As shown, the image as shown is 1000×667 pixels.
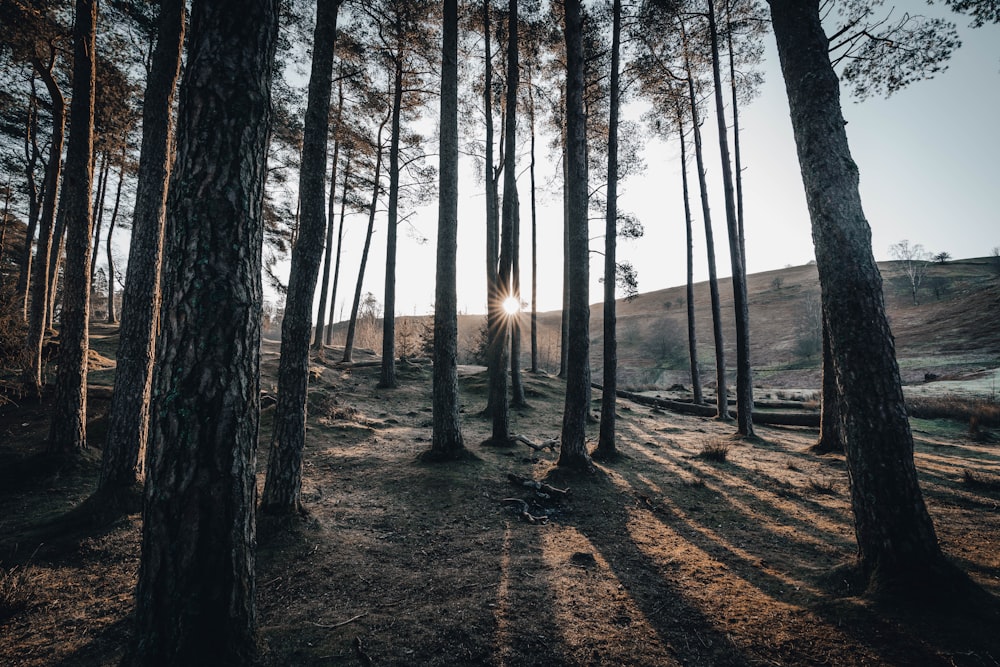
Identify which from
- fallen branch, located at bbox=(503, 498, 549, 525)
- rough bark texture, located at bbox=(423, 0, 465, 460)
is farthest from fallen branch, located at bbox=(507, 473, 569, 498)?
rough bark texture, located at bbox=(423, 0, 465, 460)

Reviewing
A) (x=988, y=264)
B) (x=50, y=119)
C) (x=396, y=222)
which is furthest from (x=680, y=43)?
(x=988, y=264)

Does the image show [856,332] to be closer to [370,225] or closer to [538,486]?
[538,486]

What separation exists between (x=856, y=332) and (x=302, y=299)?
224 inches

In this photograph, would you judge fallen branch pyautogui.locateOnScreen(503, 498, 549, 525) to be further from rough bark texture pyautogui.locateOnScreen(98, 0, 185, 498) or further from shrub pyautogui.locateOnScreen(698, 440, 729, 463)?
shrub pyautogui.locateOnScreen(698, 440, 729, 463)

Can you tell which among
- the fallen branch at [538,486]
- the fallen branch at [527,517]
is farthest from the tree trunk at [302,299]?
the fallen branch at [538,486]

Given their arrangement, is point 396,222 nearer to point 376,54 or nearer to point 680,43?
point 376,54

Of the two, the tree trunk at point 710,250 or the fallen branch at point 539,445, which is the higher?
the tree trunk at point 710,250

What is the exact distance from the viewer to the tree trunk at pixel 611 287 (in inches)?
325

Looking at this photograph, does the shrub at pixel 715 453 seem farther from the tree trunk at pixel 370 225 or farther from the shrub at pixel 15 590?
the tree trunk at pixel 370 225

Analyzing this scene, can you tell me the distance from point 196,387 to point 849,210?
5000mm

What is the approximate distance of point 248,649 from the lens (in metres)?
2.14

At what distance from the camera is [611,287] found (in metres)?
8.49

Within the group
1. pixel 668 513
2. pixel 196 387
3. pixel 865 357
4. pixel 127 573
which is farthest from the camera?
pixel 668 513

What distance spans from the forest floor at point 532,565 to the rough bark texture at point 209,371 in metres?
0.57
